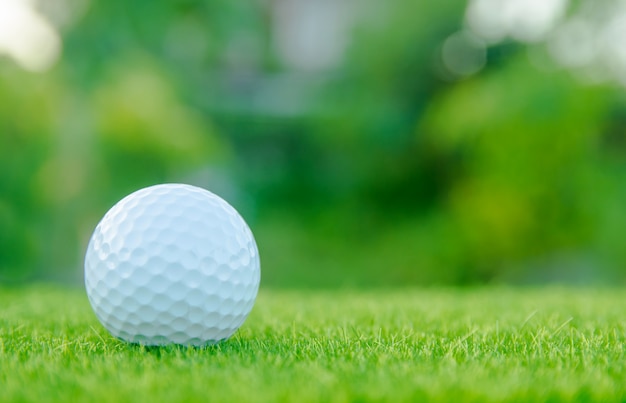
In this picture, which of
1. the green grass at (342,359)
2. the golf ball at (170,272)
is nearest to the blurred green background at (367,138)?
the green grass at (342,359)

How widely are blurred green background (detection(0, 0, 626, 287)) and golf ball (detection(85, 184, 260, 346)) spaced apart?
9643 millimetres

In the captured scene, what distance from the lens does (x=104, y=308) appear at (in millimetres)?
2588

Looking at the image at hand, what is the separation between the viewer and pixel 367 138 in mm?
16125

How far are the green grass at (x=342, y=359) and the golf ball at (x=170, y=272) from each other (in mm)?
93

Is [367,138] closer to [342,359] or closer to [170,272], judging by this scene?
[170,272]

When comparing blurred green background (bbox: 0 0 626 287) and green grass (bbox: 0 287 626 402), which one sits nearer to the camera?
green grass (bbox: 0 287 626 402)

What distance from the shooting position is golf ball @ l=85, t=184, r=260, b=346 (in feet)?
8.16

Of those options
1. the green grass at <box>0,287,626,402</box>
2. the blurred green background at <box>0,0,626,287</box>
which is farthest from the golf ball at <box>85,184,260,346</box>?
the blurred green background at <box>0,0,626,287</box>

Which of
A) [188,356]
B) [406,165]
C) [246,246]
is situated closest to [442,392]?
[188,356]

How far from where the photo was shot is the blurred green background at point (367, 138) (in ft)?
39.6

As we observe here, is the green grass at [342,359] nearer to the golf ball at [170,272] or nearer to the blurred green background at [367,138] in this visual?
the golf ball at [170,272]

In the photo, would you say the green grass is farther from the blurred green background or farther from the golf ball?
the blurred green background

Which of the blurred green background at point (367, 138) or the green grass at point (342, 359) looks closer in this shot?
the green grass at point (342, 359)

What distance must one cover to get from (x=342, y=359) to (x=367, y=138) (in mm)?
14107
